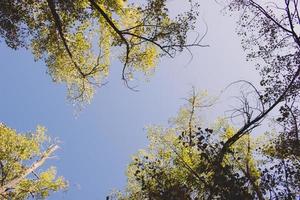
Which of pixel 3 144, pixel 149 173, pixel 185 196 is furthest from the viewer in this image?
pixel 3 144

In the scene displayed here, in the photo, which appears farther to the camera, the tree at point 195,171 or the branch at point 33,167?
the branch at point 33,167

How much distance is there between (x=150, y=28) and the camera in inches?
611

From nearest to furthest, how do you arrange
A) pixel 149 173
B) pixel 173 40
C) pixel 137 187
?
pixel 149 173
pixel 173 40
pixel 137 187

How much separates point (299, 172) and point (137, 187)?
902cm

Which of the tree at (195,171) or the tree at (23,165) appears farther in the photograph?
the tree at (23,165)

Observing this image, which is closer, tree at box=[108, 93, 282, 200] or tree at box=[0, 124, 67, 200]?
tree at box=[108, 93, 282, 200]

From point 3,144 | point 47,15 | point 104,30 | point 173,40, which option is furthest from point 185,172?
point 3,144

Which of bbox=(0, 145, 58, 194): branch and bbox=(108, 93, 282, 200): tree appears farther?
bbox=(0, 145, 58, 194): branch

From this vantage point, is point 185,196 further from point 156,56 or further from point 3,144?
point 3,144

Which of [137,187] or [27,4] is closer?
[27,4]

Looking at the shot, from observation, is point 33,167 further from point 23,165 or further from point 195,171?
point 195,171

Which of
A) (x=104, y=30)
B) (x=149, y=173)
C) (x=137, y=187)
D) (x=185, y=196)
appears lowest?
(x=185, y=196)

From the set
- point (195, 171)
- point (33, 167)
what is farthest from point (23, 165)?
point (195, 171)

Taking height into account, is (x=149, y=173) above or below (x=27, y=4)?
below
